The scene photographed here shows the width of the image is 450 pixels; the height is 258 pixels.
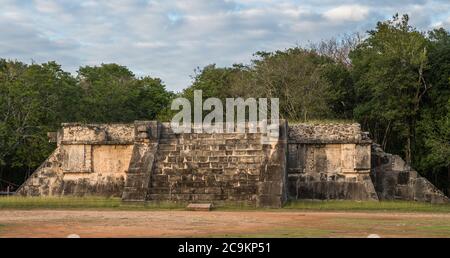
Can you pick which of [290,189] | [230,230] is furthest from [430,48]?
[230,230]

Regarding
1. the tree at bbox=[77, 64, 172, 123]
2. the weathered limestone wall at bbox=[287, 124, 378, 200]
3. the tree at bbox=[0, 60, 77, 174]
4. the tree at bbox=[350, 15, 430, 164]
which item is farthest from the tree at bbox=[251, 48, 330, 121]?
the tree at bbox=[0, 60, 77, 174]

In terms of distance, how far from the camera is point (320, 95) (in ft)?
98.4

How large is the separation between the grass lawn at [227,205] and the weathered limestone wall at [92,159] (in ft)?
6.00

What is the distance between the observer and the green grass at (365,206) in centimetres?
1817

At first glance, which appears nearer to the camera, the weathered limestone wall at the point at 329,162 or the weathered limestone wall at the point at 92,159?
the weathered limestone wall at the point at 329,162

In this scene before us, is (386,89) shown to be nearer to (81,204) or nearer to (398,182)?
(398,182)

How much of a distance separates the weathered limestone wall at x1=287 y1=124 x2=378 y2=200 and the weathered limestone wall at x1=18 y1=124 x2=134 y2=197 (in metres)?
5.05

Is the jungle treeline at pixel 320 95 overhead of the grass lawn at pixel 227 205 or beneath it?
overhead

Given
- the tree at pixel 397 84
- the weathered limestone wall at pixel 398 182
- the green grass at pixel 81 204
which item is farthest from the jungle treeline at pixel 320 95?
Result: the green grass at pixel 81 204

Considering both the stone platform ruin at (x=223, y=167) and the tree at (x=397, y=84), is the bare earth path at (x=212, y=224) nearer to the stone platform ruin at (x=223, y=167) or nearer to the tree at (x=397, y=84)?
the stone platform ruin at (x=223, y=167)

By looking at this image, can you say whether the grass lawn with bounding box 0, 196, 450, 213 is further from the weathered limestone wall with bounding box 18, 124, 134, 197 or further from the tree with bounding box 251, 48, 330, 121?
the tree with bounding box 251, 48, 330, 121

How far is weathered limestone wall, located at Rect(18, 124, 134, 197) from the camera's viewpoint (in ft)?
70.8

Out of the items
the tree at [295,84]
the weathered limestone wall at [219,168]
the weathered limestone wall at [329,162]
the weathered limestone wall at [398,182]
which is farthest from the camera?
the tree at [295,84]
